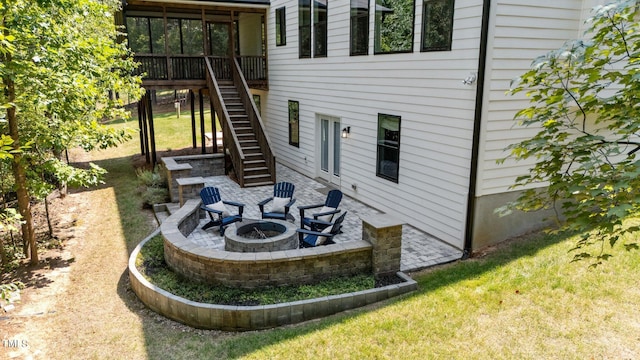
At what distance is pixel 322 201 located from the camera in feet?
36.7

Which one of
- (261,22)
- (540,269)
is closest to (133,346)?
(540,269)

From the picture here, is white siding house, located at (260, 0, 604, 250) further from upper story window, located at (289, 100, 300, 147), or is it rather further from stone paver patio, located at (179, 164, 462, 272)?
upper story window, located at (289, 100, 300, 147)

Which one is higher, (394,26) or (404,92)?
(394,26)

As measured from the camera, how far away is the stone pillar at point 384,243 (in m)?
6.58

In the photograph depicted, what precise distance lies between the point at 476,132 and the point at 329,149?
5985 mm

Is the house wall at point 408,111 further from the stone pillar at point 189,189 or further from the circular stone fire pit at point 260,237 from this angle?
the stone pillar at point 189,189

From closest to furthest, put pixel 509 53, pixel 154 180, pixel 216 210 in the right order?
1. pixel 509 53
2. pixel 216 210
3. pixel 154 180

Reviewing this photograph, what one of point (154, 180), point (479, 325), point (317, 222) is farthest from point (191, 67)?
point (479, 325)

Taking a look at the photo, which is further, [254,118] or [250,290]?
[254,118]

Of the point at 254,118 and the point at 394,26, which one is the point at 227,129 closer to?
the point at 254,118

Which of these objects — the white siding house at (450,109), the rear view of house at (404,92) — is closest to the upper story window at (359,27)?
the rear view of house at (404,92)

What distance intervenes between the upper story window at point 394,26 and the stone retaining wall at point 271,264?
466 centimetres

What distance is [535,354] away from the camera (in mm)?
4742

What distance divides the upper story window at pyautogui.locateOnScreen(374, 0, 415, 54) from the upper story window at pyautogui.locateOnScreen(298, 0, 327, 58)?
271 centimetres
